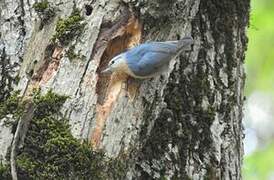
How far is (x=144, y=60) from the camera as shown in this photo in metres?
1.95

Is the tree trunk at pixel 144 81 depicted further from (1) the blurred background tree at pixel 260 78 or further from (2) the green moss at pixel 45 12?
(1) the blurred background tree at pixel 260 78

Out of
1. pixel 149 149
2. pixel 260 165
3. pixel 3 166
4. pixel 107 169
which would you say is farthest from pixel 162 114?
pixel 260 165

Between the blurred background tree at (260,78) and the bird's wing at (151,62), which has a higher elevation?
the blurred background tree at (260,78)

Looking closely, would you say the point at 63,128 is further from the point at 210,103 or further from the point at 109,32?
the point at 210,103

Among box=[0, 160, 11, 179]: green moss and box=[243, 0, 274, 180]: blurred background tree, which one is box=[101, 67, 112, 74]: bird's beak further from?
box=[243, 0, 274, 180]: blurred background tree

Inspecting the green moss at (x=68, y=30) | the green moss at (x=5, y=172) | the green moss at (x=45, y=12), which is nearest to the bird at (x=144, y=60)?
the green moss at (x=68, y=30)

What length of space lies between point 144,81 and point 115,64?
14 centimetres

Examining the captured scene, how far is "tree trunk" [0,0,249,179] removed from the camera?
1906 mm

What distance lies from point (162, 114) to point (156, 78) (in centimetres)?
28

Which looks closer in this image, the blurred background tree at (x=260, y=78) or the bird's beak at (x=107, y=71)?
the bird's beak at (x=107, y=71)

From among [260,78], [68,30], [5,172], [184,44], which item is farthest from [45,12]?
[260,78]

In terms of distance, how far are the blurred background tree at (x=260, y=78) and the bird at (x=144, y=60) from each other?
235 centimetres

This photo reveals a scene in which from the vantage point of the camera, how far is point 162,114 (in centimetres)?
232

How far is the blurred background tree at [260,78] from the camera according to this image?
462 cm
